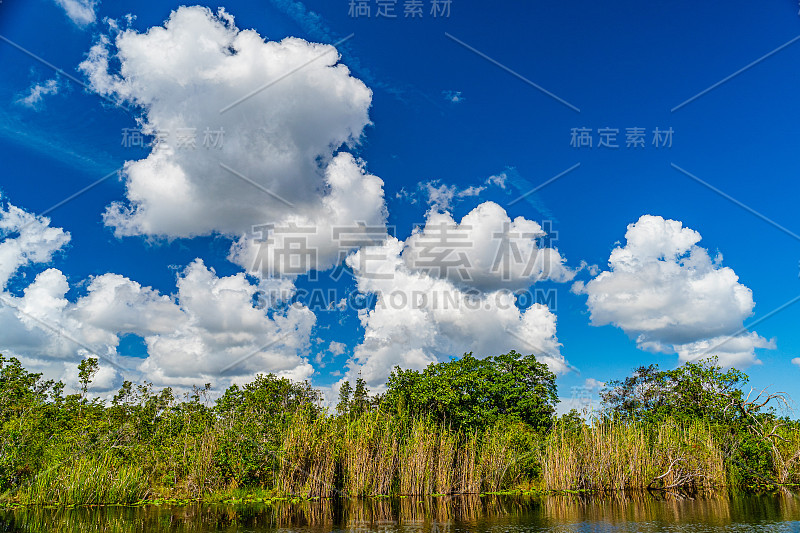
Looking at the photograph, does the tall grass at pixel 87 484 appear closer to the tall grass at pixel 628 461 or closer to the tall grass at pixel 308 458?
the tall grass at pixel 308 458

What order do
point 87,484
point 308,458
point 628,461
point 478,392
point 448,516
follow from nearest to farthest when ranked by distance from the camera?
point 448,516
point 87,484
point 308,458
point 628,461
point 478,392

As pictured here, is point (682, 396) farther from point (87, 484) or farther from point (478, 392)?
point (87, 484)

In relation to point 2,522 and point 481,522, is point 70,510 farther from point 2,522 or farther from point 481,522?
point 481,522

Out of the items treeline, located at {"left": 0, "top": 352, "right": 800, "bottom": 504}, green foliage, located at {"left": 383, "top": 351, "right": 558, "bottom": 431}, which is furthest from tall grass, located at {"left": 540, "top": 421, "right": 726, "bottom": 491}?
green foliage, located at {"left": 383, "top": 351, "right": 558, "bottom": 431}

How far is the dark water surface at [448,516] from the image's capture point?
47.0ft

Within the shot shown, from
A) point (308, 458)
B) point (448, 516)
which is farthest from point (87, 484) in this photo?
point (448, 516)

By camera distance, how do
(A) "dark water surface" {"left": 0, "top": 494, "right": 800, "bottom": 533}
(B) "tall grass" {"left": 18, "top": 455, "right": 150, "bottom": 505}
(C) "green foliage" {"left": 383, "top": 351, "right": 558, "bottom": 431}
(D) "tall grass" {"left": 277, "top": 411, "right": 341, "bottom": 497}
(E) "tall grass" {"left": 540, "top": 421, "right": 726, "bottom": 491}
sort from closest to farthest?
(A) "dark water surface" {"left": 0, "top": 494, "right": 800, "bottom": 533}
(B) "tall grass" {"left": 18, "top": 455, "right": 150, "bottom": 505}
(D) "tall grass" {"left": 277, "top": 411, "right": 341, "bottom": 497}
(E) "tall grass" {"left": 540, "top": 421, "right": 726, "bottom": 491}
(C) "green foliage" {"left": 383, "top": 351, "right": 558, "bottom": 431}

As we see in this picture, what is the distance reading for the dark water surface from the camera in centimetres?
1431

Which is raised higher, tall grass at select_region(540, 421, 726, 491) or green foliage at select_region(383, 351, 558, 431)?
green foliage at select_region(383, 351, 558, 431)

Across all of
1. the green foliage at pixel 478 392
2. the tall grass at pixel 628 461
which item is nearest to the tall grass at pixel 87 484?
the green foliage at pixel 478 392

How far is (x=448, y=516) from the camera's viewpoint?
16750mm

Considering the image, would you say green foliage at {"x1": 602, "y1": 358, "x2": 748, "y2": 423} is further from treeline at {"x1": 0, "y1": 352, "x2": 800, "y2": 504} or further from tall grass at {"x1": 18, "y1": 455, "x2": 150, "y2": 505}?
tall grass at {"x1": 18, "y1": 455, "x2": 150, "y2": 505}

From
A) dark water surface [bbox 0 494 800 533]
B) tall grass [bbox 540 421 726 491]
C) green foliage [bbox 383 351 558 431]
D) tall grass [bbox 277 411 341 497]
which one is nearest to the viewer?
dark water surface [bbox 0 494 800 533]

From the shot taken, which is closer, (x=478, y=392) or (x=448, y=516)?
(x=448, y=516)
